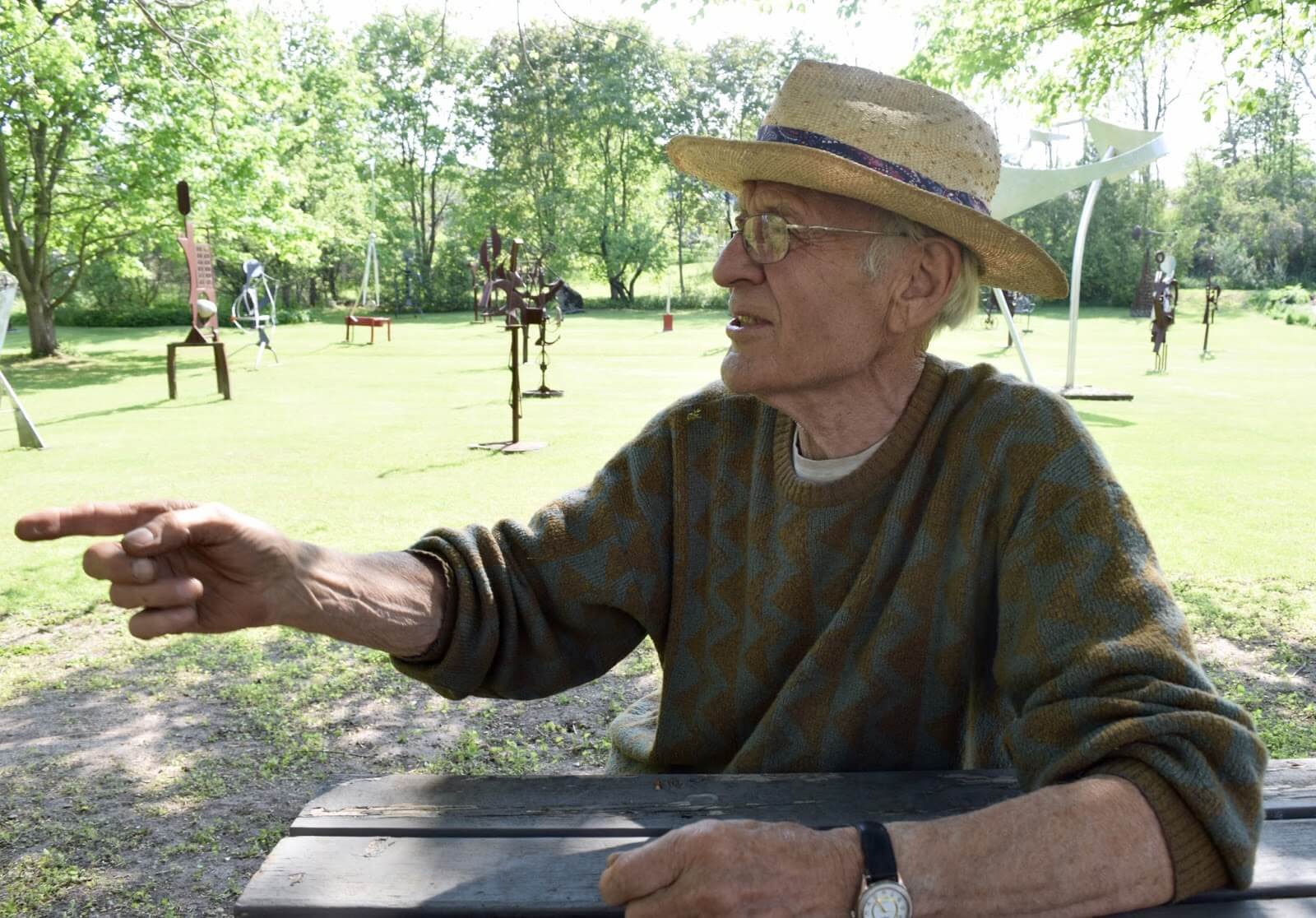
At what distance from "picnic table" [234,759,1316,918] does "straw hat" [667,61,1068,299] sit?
0.85 m

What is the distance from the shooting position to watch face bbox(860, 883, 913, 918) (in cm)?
118

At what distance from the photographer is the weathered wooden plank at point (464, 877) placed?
1205 mm

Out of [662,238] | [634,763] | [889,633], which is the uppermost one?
[662,238]

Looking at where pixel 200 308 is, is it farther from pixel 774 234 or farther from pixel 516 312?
pixel 774 234

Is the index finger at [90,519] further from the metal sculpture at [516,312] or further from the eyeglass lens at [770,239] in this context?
the metal sculpture at [516,312]

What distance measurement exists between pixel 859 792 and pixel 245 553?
90cm

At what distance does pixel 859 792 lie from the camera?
147 cm

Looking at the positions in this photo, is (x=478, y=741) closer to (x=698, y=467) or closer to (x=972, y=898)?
(x=698, y=467)

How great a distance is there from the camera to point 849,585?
5.75 ft

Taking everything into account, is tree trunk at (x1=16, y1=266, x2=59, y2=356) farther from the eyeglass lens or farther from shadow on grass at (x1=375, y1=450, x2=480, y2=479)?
the eyeglass lens

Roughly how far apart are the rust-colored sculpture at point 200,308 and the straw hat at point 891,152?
1354 cm

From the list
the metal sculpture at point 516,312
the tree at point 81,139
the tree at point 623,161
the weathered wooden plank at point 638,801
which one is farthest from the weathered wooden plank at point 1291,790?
the tree at point 623,161

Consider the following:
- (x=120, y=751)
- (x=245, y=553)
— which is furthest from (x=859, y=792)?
(x=120, y=751)

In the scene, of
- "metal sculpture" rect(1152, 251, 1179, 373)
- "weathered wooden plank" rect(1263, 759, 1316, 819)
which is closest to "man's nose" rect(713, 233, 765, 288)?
"weathered wooden plank" rect(1263, 759, 1316, 819)
